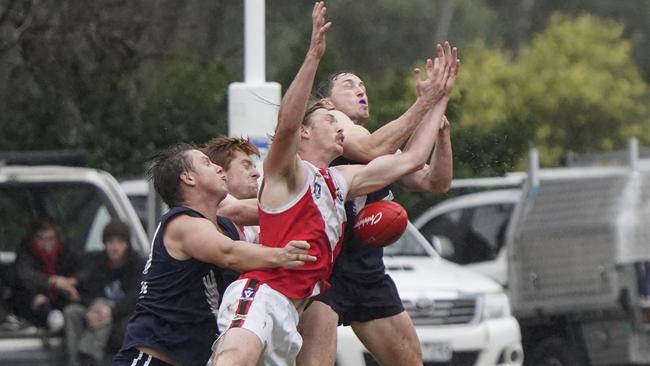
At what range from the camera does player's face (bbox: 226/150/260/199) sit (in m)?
7.96

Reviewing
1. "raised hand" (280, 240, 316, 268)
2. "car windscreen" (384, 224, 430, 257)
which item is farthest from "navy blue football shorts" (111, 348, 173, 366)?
"car windscreen" (384, 224, 430, 257)

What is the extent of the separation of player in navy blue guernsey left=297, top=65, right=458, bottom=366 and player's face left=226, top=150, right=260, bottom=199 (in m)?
0.45

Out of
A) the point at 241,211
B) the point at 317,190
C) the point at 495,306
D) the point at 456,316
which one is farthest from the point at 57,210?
the point at 317,190

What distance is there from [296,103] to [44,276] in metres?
6.05

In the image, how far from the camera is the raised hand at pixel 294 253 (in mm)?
7258

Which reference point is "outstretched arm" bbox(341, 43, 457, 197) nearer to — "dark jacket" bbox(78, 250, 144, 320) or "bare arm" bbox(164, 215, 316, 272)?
"bare arm" bbox(164, 215, 316, 272)

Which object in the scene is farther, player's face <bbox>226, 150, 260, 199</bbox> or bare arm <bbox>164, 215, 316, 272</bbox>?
player's face <bbox>226, 150, 260, 199</bbox>

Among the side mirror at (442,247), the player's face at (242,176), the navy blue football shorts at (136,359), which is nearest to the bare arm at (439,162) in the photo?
the player's face at (242,176)

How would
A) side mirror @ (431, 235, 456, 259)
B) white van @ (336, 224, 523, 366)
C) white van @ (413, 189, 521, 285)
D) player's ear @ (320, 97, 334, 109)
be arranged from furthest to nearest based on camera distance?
1. white van @ (413, 189, 521, 285)
2. side mirror @ (431, 235, 456, 259)
3. white van @ (336, 224, 523, 366)
4. player's ear @ (320, 97, 334, 109)

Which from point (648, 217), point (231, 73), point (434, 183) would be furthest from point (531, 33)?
point (434, 183)

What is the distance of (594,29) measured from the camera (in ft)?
136

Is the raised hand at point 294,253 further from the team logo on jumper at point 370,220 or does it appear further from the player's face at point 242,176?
the player's face at point 242,176

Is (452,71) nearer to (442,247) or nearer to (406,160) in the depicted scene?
(406,160)

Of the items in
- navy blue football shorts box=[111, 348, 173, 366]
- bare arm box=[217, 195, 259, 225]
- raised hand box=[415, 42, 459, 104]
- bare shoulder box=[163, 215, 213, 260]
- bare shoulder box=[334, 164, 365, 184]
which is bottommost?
navy blue football shorts box=[111, 348, 173, 366]
